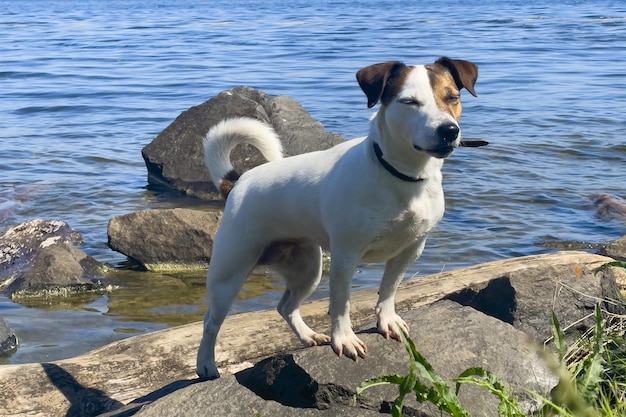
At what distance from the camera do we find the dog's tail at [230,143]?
530 centimetres

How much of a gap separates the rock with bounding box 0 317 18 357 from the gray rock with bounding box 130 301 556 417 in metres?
2.63

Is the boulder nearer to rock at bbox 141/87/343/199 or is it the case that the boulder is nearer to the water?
the water

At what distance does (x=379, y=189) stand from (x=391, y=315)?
0.72m

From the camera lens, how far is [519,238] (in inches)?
362

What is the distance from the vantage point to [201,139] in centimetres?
1120

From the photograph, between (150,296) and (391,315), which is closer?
(391,315)

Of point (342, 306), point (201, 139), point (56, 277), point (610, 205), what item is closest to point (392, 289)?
point (342, 306)

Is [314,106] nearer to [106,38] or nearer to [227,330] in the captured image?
[227,330]

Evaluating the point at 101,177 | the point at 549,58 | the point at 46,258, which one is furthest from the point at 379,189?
the point at 549,58

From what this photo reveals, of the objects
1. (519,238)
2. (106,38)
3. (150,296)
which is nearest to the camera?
(150,296)

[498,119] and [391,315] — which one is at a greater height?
[391,315]

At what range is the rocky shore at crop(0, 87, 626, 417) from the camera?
4.05 metres

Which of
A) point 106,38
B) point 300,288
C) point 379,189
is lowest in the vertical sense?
point 106,38

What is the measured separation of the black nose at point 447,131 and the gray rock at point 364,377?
3.33ft
